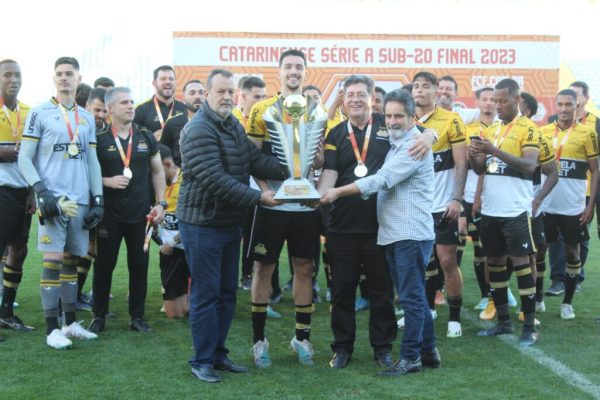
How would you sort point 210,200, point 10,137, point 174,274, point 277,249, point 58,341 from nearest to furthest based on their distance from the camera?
point 210,200, point 277,249, point 58,341, point 10,137, point 174,274

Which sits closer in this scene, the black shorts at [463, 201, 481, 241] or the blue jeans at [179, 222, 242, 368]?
the blue jeans at [179, 222, 242, 368]

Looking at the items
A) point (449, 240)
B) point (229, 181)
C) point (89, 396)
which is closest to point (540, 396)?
point (449, 240)

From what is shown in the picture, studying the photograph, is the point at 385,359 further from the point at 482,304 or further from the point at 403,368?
the point at 482,304

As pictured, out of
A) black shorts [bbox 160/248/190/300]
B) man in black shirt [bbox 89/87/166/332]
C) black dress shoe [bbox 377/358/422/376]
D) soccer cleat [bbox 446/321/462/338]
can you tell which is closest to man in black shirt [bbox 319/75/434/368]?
black dress shoe [bbox 377/358/422/376]

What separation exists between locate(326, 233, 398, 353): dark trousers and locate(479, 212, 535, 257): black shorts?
3.89ft

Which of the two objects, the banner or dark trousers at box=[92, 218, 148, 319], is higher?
the banner

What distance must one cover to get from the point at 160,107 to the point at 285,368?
354 centimetres

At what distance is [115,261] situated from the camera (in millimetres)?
6172

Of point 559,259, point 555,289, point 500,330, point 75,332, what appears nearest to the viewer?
point 75,332

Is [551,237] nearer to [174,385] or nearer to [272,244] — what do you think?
[272,244]

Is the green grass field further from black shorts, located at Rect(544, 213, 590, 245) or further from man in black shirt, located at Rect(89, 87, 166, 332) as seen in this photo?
black shorts, located at Rect(544, 213, 590, 245)

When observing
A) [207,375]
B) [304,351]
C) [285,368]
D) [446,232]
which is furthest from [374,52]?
[207,375]

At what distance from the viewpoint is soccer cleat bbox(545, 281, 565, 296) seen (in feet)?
26.4

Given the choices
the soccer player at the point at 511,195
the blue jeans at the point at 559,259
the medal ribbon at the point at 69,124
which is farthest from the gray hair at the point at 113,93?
the blue jeans at the point at 559,259
